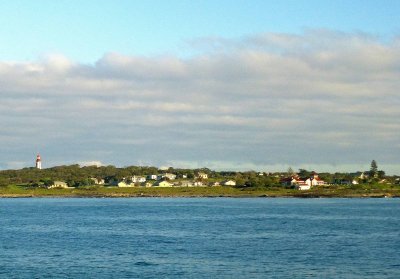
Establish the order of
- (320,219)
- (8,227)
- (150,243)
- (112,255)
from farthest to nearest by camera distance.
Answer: (320,219), (8,227), (150,243), (112,255)

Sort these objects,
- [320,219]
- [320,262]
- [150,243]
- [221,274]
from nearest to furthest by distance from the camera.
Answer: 1. [221,274]
2. [320,262]
3. [150,243]
4. [320,219]

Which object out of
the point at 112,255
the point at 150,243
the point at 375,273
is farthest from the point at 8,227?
the point at 375,273

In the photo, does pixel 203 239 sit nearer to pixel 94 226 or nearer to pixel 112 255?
pixel 112 255

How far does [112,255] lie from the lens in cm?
5394

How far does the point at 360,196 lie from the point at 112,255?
144 meters

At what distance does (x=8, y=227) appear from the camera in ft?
280

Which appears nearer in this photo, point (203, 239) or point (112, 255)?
point (112, 255)

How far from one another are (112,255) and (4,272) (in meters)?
10.3

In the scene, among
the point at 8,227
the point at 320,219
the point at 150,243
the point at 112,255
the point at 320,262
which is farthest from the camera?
the point at 320,219

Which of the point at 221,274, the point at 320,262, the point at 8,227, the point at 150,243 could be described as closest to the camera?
the point at 221,274

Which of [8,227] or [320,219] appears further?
[320,219]

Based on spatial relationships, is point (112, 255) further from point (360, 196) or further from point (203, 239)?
point (360, 196)

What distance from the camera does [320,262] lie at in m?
48.6

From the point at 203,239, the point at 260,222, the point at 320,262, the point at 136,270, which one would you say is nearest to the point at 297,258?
the point at 320,262
